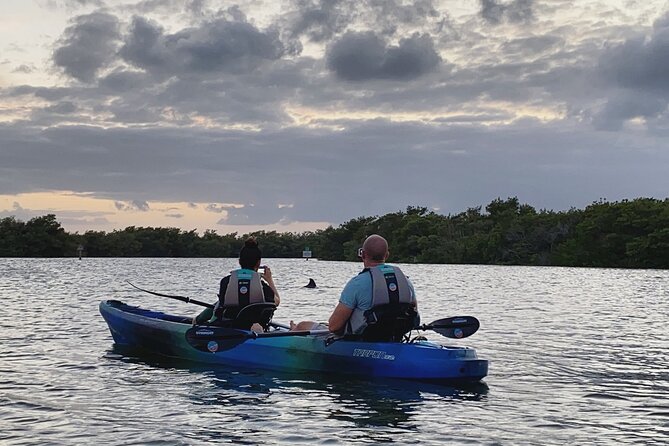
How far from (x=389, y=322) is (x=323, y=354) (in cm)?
123

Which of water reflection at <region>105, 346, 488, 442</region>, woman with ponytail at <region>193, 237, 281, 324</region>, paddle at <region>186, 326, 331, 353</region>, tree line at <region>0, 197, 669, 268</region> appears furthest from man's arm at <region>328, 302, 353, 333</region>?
tree line at <region>0, 197, 669, 268</region>

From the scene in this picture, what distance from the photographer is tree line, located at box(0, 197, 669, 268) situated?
276 ft

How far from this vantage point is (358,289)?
10305 millimetres

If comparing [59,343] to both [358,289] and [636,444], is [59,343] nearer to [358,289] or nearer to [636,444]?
[358,289]

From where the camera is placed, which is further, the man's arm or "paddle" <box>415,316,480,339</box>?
"paddle" <box>415,316,480,339</box>

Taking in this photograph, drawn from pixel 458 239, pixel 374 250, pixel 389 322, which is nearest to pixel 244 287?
pixel 389 322

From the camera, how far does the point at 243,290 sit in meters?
11.8

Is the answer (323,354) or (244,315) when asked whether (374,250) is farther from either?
(244,315)

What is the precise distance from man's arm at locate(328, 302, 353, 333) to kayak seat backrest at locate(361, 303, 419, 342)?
276 millimetres

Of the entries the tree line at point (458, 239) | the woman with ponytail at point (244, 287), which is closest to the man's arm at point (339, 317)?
the woman with ponytail at point (244, 287)

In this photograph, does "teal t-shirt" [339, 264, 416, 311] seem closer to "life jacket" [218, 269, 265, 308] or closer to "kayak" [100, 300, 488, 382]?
"kayak" [100, 300, 488, 382]

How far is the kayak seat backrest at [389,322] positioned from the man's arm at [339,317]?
10.9 inches

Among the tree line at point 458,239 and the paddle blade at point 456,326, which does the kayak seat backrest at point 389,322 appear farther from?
the tree line at point 458,239

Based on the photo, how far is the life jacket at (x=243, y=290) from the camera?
1172cm
